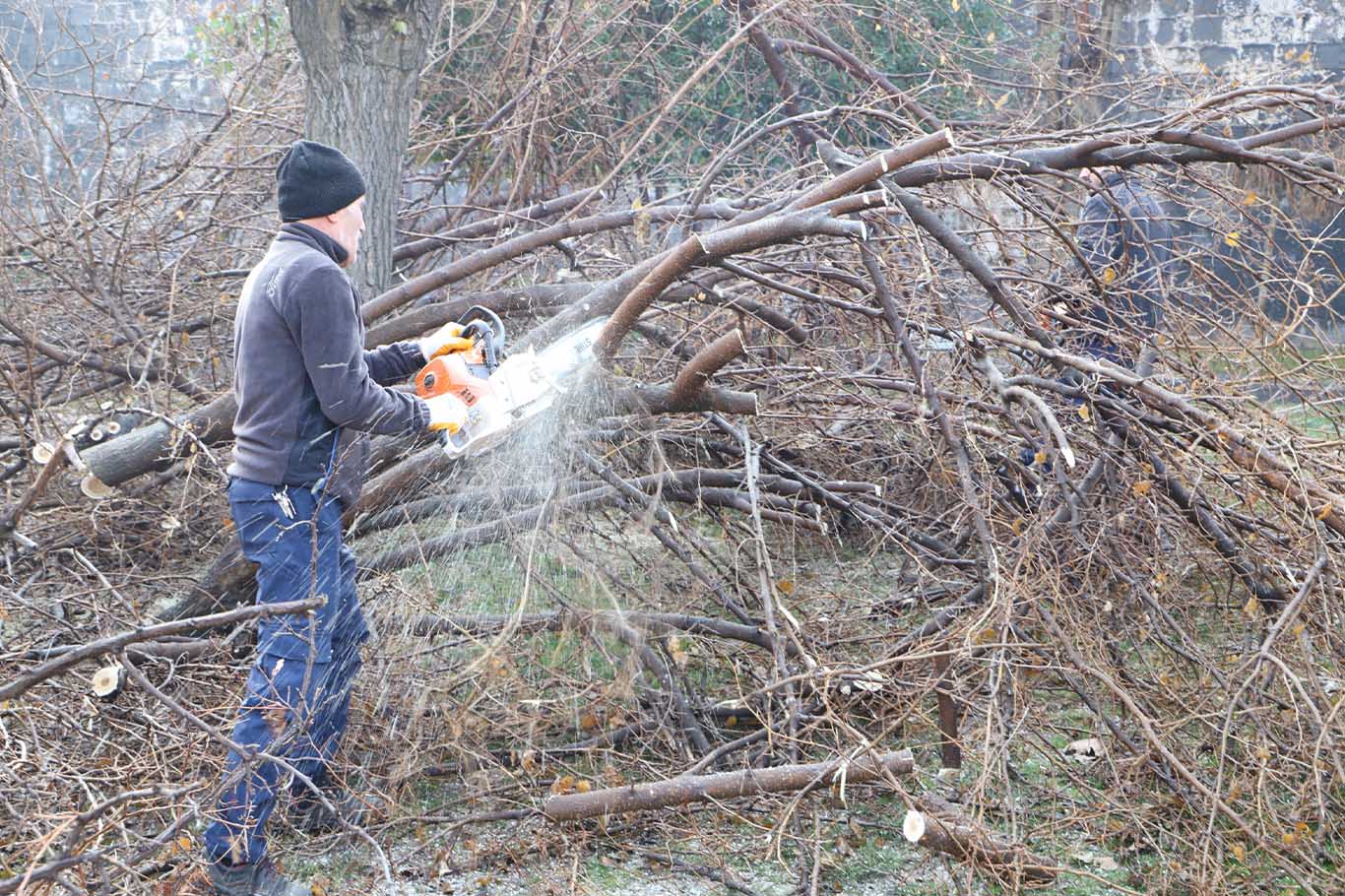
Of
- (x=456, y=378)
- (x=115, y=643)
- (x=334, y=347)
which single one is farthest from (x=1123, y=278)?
(x=115, y=643)

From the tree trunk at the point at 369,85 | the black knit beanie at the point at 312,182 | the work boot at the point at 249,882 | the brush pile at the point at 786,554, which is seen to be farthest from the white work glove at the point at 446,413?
the tree trunk at the point at 369,85

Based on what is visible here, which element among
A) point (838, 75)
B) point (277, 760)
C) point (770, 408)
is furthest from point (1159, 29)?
point (277, 760)

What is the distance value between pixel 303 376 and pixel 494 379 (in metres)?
0.56

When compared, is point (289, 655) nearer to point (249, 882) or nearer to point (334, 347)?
point (249, 882)

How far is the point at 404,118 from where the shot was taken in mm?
4750

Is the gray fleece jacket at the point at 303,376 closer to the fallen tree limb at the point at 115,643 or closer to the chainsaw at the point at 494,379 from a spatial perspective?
the chainsaw at the point at 494,379

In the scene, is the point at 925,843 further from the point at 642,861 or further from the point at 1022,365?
the point at 1022,365

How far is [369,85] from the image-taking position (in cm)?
460

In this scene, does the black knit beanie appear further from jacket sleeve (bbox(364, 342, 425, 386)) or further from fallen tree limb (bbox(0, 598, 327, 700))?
fallen tree limb (bbox(0, 598, 327, 700))

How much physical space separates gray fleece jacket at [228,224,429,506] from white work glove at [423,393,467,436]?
27 mm

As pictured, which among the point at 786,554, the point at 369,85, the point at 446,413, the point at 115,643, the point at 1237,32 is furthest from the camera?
the point at 1237,32

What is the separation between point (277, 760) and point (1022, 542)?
6.36 ft

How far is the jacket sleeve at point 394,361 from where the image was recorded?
3.66 metres

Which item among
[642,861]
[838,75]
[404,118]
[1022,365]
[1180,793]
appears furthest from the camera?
[838,75]
